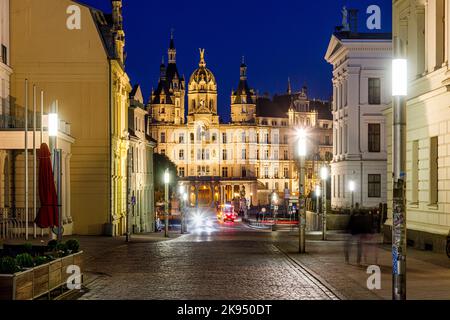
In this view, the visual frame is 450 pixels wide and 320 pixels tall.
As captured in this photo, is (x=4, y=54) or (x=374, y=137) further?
(x=374, y=137)

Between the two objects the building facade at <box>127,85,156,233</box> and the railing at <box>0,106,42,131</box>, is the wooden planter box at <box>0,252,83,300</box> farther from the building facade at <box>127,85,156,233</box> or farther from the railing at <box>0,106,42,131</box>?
the building facade at <box>127,85,156,233</box>

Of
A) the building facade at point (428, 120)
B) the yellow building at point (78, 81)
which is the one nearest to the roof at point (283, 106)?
the yellow building at point (78, 81)

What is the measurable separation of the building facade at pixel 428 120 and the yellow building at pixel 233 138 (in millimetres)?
141185

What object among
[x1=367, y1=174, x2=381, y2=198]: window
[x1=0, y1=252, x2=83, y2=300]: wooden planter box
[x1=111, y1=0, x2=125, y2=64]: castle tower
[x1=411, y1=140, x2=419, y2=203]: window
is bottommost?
A: [x1=0, y1=252, x2=83, y2=300]: wooden planter box

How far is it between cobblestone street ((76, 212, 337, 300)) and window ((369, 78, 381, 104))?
1312 inches

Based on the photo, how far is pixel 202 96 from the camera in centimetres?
18138

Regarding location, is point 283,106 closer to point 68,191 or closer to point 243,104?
point 243,104

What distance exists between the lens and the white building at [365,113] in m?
62.2

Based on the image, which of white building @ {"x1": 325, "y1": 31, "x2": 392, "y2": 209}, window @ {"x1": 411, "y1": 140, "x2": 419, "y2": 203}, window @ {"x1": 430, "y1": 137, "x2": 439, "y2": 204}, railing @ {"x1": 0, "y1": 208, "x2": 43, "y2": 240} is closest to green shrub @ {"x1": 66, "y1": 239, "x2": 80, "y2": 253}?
window @ {"x1": 430, "y1": 137, "x2": 439, "y2": 204}

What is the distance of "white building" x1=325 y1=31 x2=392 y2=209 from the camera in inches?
2450

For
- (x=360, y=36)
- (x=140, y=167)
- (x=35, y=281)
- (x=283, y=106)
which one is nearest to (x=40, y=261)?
(x=35, y=281)

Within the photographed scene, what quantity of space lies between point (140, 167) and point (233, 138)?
116 m

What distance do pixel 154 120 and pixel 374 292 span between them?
162m

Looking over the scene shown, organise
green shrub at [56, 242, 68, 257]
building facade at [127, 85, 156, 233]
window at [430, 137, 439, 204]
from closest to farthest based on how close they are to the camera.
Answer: green shrub at [56, 242, 68, 257] < window at [430, 137, 439, 204] < building facade at [127, 85, 156, 233]
